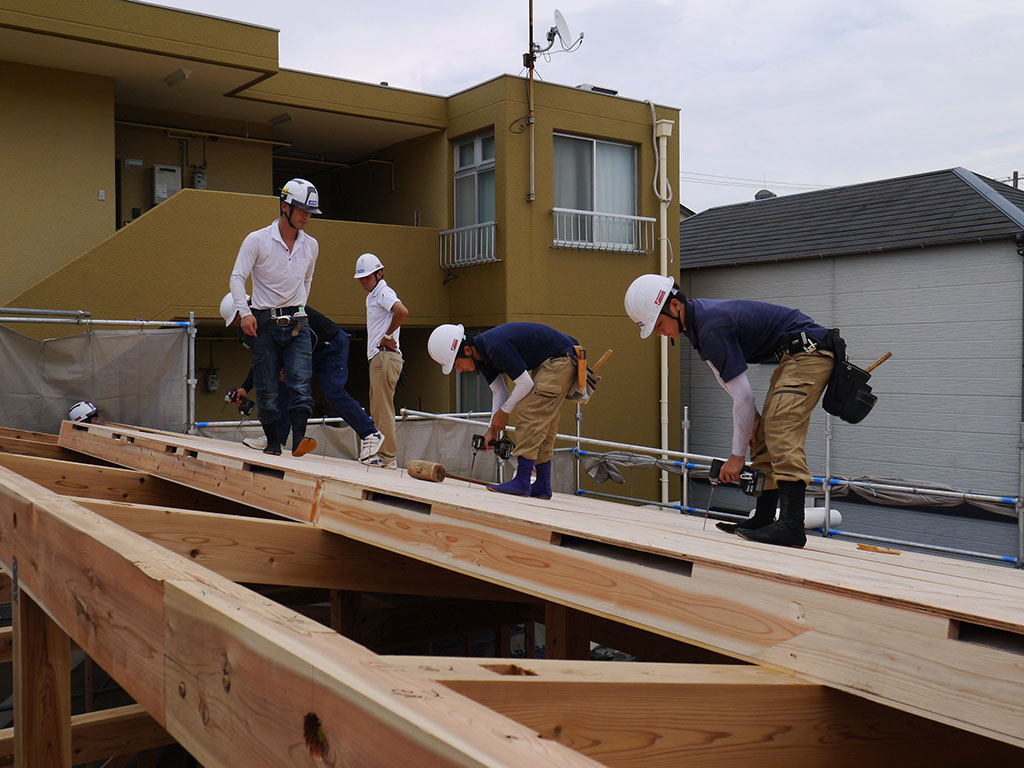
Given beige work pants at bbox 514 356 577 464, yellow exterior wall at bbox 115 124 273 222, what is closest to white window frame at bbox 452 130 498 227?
yellow exterior wall at bbox 115 124 273 222

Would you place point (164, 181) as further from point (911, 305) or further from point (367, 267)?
point (911, 305)

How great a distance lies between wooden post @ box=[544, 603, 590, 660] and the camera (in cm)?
397

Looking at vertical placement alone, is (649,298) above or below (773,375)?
above

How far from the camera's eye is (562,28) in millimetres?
14914

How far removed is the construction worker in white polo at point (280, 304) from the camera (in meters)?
6.49

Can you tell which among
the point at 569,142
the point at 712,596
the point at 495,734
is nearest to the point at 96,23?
the point at 569,142

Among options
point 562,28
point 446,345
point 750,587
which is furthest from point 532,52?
point 750,587

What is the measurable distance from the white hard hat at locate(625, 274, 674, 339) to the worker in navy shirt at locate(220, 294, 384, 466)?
3423 millimetres

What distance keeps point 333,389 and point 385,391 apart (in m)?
0.55

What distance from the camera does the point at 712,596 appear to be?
2.64 m

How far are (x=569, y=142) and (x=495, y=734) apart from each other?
1554 centimetres

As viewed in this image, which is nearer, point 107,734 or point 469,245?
point 107,734

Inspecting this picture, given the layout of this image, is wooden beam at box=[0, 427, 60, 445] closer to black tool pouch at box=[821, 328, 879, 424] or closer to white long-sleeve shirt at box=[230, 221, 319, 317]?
white long-sleeve shirt at box=[230, 221, 319, 317]

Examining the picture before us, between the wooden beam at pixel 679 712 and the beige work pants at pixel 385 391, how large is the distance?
18.5 ft
